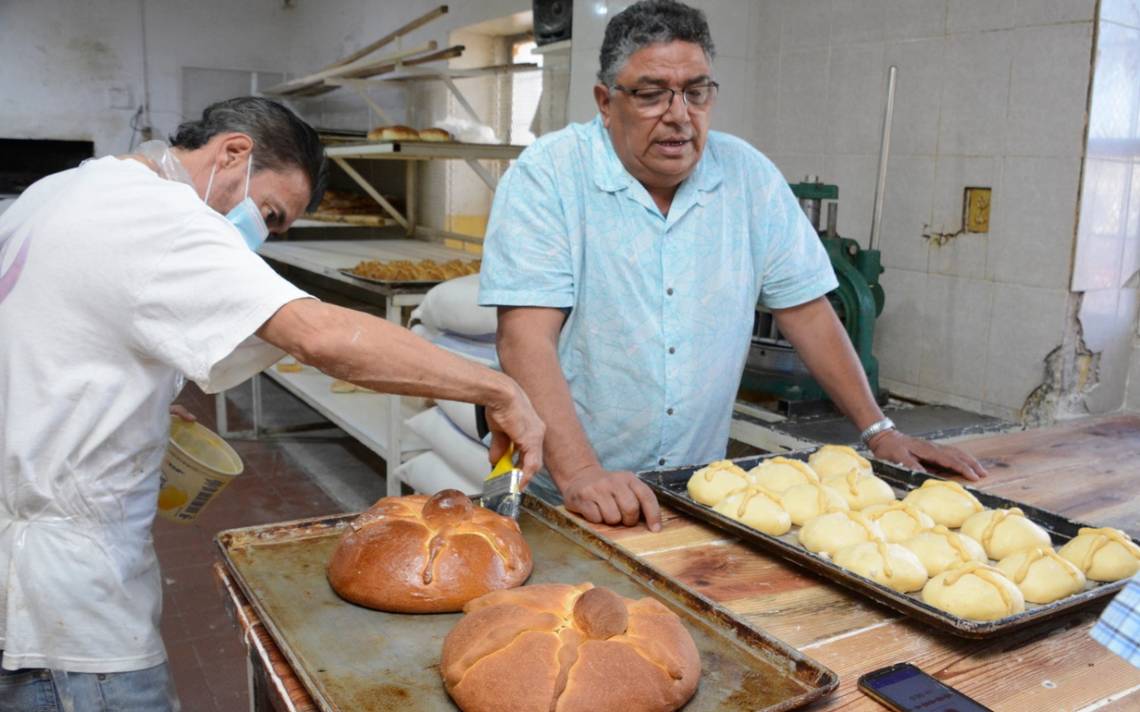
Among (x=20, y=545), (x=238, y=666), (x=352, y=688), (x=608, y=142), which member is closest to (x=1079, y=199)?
(x=608, y=142)

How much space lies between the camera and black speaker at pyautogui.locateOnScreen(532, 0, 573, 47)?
384 centimetres

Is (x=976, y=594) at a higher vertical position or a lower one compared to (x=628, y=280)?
lower

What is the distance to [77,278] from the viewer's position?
129cm

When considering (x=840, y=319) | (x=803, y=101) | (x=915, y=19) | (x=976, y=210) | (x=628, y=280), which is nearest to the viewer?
(x=628, y=280)

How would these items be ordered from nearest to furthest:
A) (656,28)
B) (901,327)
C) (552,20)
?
(656,28)
(901,327)
(552,20)

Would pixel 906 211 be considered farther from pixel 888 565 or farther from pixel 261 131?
pixel 261 131

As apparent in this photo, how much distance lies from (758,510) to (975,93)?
1909 millimetres

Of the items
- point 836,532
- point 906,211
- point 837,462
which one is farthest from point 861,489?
point 906,211

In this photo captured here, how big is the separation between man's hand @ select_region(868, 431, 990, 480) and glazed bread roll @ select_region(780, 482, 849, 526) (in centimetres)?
34

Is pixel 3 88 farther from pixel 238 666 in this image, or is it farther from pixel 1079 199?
pixel 1079 199

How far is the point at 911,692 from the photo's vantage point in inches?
39.0

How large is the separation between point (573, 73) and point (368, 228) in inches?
117

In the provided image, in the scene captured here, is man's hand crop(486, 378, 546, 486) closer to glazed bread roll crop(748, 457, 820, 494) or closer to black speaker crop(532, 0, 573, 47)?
glazed bread roll crop(748, 457, 820, 494)

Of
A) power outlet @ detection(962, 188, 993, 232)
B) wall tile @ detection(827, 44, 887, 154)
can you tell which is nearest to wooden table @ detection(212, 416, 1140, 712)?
power outlet @ detection(962, 188, 993, 232)
